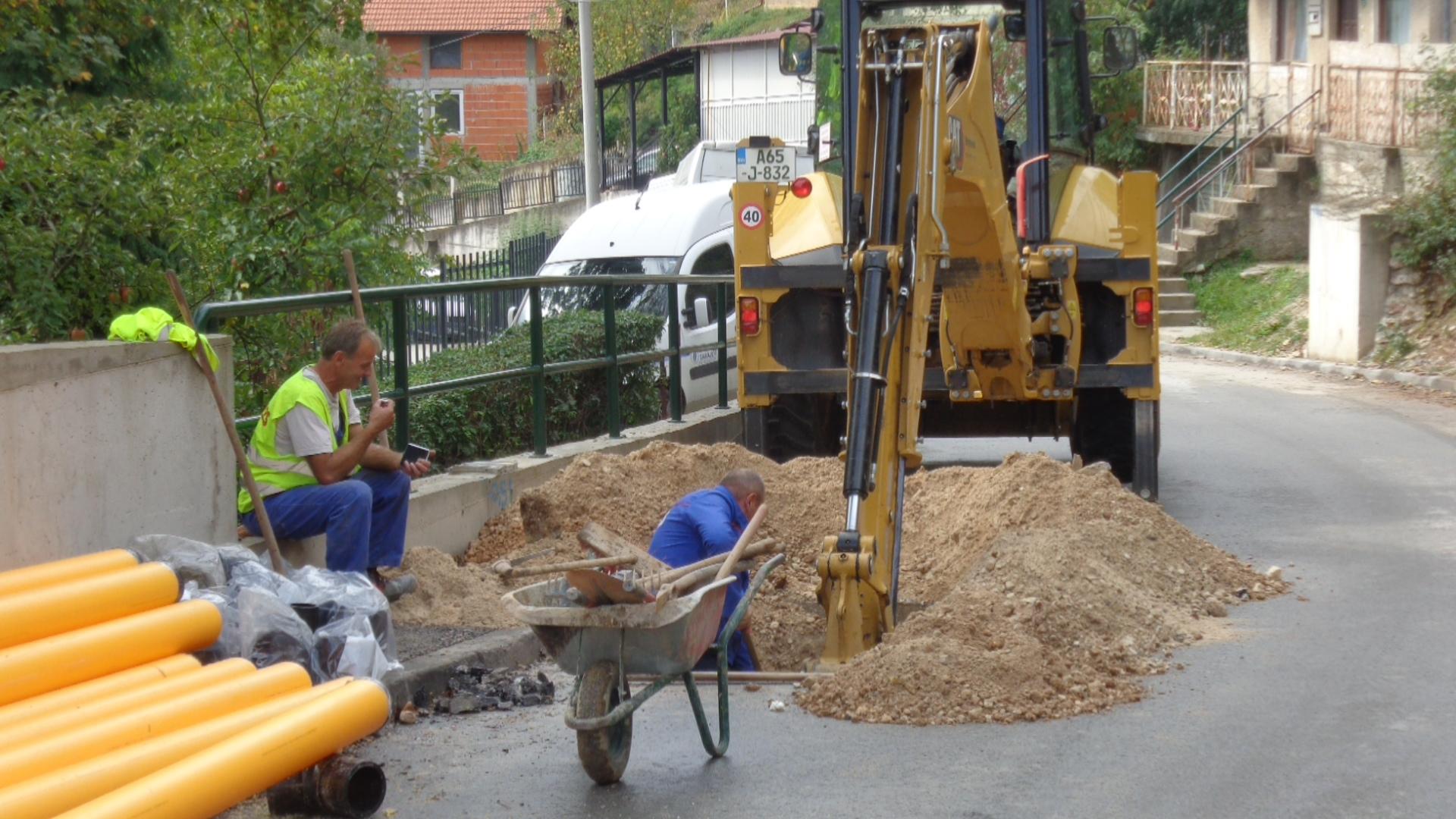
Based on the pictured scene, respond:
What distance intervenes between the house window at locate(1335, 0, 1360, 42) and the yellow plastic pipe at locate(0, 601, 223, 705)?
25.7 meters

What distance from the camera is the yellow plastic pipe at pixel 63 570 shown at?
581 cm

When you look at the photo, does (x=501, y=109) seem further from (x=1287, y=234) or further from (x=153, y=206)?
(x=153, y=206)

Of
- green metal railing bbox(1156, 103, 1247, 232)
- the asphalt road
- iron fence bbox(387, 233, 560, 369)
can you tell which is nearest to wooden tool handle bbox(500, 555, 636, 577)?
the asphalt road

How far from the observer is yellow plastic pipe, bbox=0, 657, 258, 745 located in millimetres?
4977

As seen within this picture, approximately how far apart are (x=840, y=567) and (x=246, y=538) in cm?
270

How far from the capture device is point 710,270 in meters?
17.1

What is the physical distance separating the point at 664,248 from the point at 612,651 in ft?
37.1

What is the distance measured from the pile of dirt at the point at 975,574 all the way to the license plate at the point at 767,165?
5.01m

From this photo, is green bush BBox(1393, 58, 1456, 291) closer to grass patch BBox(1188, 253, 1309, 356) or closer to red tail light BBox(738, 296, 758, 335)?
grass patch BBox(1188, 253, 1309, 356)

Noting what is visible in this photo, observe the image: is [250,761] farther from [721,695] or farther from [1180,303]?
[1180,303]

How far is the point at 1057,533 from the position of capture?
8609 millimetres

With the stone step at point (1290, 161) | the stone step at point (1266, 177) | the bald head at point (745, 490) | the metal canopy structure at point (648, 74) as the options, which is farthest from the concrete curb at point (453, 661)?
the metal canopy structure at point (648, 74)

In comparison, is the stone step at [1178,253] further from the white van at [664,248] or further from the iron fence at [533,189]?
the iron fence at [533,189]

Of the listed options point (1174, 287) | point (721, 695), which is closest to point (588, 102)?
point (1174, 287)
